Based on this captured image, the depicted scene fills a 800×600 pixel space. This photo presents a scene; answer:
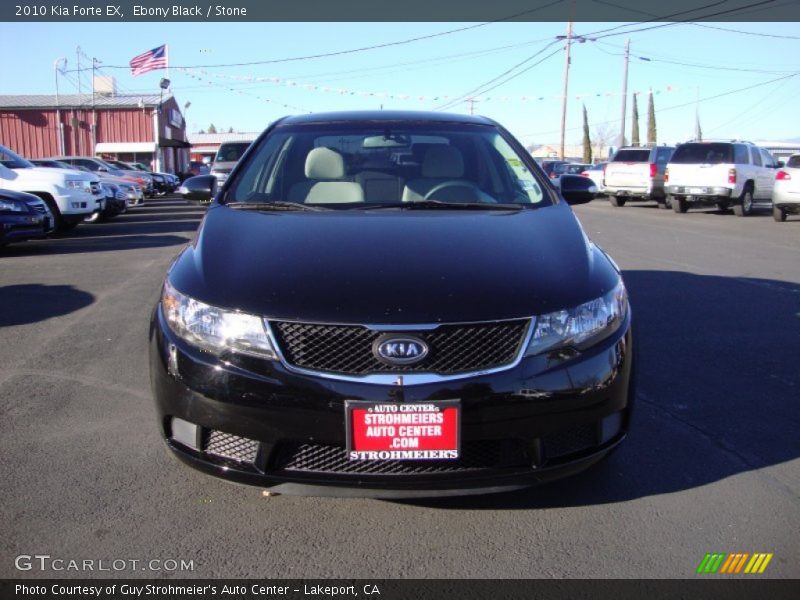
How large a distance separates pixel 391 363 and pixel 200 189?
2.50m

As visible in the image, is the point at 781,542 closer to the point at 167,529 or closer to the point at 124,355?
the point at 167,529

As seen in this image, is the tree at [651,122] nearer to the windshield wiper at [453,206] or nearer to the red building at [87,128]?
the red building at [87,128]

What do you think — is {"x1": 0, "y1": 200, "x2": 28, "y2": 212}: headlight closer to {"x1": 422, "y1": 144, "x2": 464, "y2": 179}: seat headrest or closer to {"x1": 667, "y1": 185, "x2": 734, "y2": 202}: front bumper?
{"x1": 422, "y1": 144, "x2": 464, "y2": 179}: seat headrest

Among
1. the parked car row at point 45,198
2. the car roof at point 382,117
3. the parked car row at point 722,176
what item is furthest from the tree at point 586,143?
the car roof at point 382,117

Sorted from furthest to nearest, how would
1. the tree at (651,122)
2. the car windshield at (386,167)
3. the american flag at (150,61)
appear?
the tree at (651,122) → the american flag at (150,61) → the car windshield at (386,167)

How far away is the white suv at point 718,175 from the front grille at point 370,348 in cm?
1752

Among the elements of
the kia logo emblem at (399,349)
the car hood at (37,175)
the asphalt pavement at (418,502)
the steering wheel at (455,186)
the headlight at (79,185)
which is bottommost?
the asphalt pavement at (418,502)

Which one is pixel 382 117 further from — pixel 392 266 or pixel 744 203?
pixel 744 203

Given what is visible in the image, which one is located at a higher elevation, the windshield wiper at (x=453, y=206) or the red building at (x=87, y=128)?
the red building at (x=87, y=128)

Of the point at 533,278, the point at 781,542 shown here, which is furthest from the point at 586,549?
the point at 533,278

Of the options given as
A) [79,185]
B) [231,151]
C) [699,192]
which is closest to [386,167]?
[79,185]

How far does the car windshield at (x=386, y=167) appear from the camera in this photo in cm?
391

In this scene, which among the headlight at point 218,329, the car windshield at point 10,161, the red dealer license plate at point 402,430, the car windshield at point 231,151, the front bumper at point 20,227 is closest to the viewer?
the red dealer license plate at point 402,430

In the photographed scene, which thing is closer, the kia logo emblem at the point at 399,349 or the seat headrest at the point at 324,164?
the kia logo emblem at the point at 399,349
